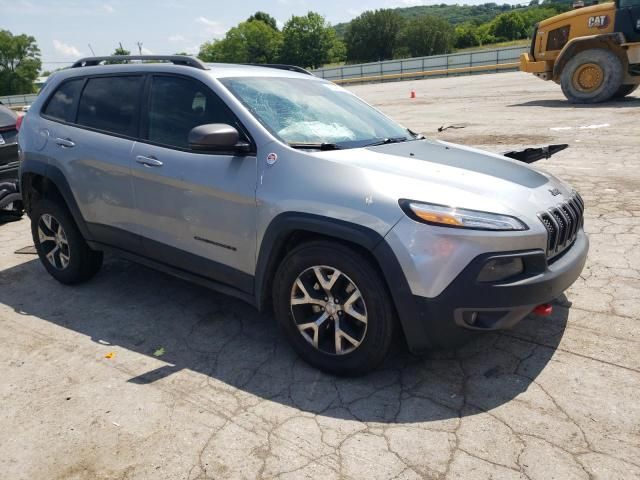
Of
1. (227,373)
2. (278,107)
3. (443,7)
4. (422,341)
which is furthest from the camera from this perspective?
(443,7)

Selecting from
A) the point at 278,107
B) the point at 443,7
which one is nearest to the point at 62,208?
the point at 278,107

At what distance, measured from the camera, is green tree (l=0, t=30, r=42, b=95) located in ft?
297

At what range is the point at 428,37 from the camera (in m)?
92.9

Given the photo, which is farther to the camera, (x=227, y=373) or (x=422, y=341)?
(x=227, y=373)

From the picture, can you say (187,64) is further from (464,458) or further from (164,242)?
(464,458)

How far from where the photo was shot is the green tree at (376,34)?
9938cm

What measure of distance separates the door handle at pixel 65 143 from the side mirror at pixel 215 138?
162 centimetres

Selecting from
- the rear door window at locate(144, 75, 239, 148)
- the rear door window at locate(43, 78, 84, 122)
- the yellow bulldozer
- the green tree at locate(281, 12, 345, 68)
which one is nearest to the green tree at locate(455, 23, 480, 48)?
the green tree at locate(281, 12, 345, 68)

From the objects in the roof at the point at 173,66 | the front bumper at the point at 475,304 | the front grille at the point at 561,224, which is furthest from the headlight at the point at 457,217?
the roof at the point at 173,66

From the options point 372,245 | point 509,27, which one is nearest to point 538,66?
point 372,245

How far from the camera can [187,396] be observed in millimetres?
2945

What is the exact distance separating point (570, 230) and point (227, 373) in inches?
84.9

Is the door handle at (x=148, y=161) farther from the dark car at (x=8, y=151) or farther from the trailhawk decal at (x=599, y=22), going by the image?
the trailhawk decal at (x=599, y=22)

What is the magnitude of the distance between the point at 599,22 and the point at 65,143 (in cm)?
1293
